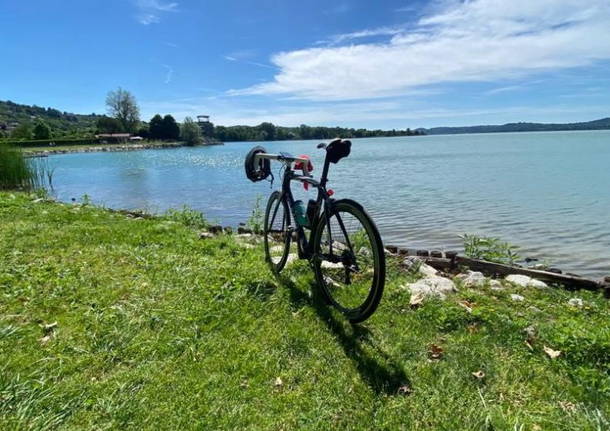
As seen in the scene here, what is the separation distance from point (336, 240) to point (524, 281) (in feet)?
11.9

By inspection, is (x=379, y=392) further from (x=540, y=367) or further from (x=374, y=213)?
(x=374, y=213)

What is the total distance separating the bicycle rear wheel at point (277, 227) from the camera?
5.31m

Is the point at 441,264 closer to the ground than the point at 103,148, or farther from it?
closer to the ground

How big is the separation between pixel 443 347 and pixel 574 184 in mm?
22879

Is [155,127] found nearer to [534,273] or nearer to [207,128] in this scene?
[207,128]

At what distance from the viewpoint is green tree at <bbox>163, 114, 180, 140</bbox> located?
131 meters

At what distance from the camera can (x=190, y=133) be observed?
432ft

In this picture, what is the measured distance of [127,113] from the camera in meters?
122

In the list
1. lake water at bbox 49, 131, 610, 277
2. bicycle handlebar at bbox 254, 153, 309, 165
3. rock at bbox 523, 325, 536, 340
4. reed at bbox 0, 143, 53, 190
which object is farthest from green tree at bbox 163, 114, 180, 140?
rock at bbox 523, 325, 536, 340

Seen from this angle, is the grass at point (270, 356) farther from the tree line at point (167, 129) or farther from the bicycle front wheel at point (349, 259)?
the tree line at point (167, 129)

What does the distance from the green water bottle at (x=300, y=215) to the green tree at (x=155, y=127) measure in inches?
5356

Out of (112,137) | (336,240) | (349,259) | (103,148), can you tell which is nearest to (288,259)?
(336,240)

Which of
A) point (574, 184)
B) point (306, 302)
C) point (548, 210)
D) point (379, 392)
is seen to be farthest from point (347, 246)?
point (574, 184)

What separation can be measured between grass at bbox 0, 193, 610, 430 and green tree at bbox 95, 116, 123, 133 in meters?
128
